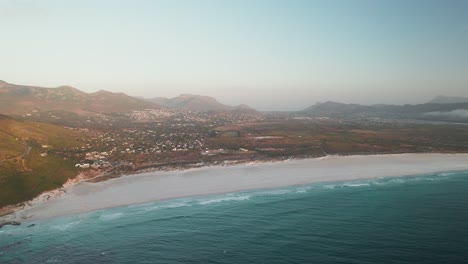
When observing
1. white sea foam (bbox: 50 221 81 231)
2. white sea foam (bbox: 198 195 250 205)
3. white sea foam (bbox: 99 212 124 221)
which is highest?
white sea foam (bbox: 198 195 250 205)

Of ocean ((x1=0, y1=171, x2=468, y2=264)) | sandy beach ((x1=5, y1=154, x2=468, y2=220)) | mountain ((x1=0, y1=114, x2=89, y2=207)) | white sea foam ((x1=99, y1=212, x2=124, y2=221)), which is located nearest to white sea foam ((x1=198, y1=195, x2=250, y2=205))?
ocean ((x1=0, y1=171, x2=468, y2=264))

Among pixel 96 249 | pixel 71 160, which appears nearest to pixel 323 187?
pixel 96 249

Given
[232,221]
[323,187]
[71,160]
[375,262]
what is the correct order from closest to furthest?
[375,262] → [232,221] → [323,187] → [71,160]

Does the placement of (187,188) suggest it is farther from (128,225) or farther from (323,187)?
(323,187)

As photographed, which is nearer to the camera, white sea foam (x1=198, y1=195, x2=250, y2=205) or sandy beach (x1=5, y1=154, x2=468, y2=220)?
white sea foam (x1=198, y1=195, x2=250, y2=205)

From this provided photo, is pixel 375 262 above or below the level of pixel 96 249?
above

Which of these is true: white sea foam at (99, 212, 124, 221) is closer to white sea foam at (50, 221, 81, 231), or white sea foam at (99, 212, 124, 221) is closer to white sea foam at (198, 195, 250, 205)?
white sea foam at (50, 221, 81, 231)
